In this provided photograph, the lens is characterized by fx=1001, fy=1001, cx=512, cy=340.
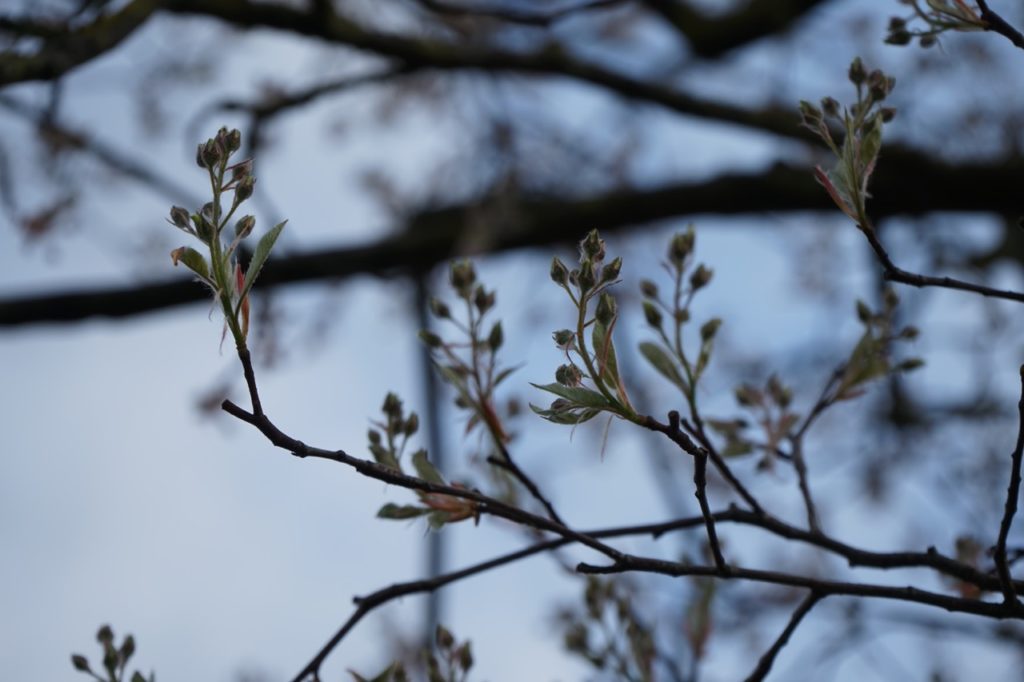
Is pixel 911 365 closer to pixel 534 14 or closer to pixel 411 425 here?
pixel 411 425

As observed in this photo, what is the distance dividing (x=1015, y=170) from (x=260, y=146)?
97.1 inches

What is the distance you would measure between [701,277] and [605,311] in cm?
39

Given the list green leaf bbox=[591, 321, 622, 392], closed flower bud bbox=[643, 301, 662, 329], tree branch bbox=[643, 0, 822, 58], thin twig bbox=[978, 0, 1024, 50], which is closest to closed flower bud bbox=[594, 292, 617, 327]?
green leaf bbox=[591, 321, 622, 392]

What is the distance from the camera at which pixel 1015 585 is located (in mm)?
1080

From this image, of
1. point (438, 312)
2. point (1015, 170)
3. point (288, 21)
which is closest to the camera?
point (438, 312)

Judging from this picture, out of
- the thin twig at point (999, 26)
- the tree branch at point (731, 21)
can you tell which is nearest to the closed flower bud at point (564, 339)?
the thin twig at point (999, 26)

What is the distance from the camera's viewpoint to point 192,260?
0.92 meters

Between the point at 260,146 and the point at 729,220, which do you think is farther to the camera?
the point at 729,220

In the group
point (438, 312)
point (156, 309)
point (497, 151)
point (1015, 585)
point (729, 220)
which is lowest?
point (1015, 585)

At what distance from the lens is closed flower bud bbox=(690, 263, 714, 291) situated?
129cm

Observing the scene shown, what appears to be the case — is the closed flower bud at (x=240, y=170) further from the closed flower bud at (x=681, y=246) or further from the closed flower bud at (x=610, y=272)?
the closed flower bud at (x=681, y=246)

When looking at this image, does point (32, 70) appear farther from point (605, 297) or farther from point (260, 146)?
point (260, 146)

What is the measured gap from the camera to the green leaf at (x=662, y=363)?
128 cm

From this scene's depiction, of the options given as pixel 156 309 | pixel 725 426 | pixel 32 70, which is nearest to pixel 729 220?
pixel 156 309
